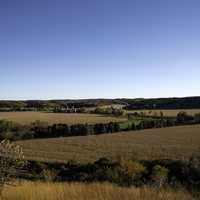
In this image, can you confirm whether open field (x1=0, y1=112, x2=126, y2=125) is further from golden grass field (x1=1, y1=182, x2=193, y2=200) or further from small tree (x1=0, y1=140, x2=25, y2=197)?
golden grass field (x1=1, y1=182, x2=193, y2=200)

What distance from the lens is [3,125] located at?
69500 millimetres

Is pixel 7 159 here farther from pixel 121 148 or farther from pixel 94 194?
pixel 121 148

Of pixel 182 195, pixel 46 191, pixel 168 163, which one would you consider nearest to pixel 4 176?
pixel 46 191

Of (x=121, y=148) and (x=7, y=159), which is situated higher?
(x=7, y=159)

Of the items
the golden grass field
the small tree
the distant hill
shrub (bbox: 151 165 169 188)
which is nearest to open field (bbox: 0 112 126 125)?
the distant hill

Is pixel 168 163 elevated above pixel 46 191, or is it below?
below

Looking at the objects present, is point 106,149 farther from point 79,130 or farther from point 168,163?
point 79,130

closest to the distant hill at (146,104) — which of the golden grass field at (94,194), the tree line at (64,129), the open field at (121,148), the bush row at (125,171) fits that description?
the tree line at (64,129)

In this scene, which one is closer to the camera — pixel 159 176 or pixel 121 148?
pixel 159 176

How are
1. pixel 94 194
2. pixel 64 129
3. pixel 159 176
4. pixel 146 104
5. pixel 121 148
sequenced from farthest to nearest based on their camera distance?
pixel 146 104, pixel 64 129, pixel 121 148, pixel 159 176, pixel 94 194

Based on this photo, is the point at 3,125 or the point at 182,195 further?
the point at 3,125

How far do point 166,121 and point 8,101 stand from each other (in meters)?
91.7

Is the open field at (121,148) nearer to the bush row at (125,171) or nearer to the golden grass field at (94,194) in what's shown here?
the bush row at (125,171)

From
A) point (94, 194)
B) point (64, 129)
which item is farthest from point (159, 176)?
point (64, 129)
